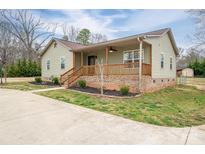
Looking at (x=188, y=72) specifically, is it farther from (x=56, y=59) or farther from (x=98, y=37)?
(x=56, y=59)

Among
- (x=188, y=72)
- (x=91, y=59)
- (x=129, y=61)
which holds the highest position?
(x=91, y=59)

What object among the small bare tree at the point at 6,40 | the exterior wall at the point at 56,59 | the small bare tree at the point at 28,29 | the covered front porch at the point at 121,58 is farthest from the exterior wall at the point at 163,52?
the small bare tree at the point at 6,40

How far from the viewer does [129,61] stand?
14.5 metres

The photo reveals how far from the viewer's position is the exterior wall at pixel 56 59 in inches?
701

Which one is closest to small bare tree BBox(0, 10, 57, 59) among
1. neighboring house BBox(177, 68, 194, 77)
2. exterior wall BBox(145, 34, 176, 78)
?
exterior wall BBox(145, 34, 176, 78)

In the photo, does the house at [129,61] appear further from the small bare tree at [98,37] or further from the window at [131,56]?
the small bare tree at [98,37]

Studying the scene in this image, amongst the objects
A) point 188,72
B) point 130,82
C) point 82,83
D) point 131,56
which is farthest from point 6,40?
point 188,72

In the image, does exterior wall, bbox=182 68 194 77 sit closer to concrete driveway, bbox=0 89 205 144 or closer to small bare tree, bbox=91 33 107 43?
small bare tree, bbox=91 33 107 43

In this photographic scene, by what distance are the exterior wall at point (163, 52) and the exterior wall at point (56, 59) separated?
24.3 feet

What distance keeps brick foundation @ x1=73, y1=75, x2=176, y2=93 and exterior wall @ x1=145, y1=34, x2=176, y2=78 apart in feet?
1.73

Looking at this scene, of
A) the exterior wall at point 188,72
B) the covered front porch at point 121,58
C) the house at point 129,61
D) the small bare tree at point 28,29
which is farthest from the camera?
the exterior wall at point 188,72

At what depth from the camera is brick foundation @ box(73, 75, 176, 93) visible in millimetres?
11856

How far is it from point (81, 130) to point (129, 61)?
9.82m
